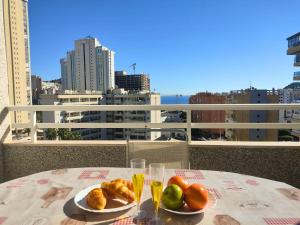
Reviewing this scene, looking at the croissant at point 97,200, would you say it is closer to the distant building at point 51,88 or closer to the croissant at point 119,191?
the croissant at point 119,191

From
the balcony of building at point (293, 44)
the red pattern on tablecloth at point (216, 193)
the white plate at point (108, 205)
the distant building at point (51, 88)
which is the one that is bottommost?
the red pattern on tablecloth at point (216, 193)

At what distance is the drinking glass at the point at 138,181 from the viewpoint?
0.86 meters

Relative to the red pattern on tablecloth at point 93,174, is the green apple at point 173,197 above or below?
above

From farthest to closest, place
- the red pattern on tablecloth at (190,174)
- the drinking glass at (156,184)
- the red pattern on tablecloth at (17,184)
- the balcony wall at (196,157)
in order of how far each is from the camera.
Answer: the balcony wall at (196,157) → the red pattern on tablecloth at (190,174) → the red pattern on tablecloth at (17,184) → the drinking glass at (156,184)

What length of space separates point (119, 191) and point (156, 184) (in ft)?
0.80

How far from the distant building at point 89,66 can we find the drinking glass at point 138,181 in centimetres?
4015

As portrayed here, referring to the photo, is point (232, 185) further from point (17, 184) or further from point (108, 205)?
point (17, 184)

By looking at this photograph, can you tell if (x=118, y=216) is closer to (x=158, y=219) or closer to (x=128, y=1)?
(x=158, y=219)

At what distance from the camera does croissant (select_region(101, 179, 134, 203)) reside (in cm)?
100

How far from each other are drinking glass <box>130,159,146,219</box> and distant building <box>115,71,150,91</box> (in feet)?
156

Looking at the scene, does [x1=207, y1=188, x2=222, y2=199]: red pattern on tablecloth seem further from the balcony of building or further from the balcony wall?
the balcony of building

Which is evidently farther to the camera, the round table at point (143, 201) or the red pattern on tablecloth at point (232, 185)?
the red pattern on tablecloth at point (232, 185)

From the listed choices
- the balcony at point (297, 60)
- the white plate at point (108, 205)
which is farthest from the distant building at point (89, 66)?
the white plate at point (108, 205)

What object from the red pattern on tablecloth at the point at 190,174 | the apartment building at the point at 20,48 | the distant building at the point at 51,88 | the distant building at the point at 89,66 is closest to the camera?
the red pattern on tablecloth at the point at 190,174
